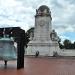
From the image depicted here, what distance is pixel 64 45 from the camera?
7312 cm

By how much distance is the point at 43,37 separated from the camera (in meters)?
46.3

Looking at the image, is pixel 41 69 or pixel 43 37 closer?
pixel 41 69

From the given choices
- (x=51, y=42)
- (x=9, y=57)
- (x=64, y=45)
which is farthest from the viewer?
(x=64, y=45)

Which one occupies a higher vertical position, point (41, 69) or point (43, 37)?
point (43, 37)

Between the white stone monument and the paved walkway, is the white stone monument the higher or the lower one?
the higher one

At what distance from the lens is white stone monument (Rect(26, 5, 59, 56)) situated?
45.9 metres

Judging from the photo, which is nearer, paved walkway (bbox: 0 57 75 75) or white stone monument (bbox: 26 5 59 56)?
paved walkway (bbox: 0 57 75 75)

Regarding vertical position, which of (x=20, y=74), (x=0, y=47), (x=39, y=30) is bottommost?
(x=20, y=74)

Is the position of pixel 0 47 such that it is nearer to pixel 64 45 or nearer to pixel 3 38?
pixel 3 38

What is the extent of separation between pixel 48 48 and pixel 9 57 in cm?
3095

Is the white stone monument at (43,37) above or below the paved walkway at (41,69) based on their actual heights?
above

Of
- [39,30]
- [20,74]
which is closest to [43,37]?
[39,30]

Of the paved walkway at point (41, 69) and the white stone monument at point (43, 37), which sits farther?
the white stone monument at point (43, 37)

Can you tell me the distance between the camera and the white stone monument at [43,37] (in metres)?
45.9
